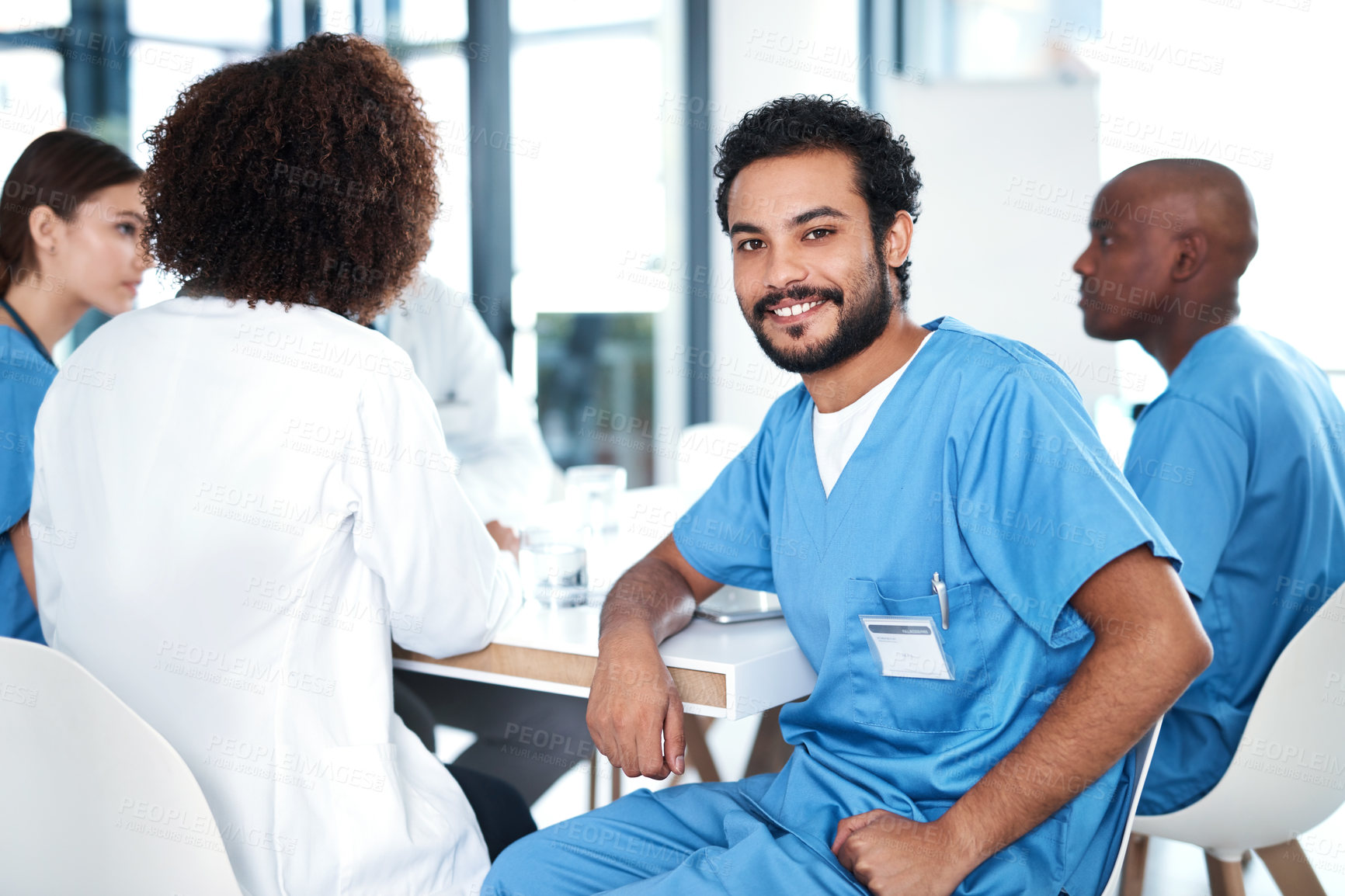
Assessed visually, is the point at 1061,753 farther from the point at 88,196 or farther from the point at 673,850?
the point at 88,196

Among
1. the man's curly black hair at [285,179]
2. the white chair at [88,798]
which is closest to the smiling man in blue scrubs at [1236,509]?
the man's curly black hair at [285,179]

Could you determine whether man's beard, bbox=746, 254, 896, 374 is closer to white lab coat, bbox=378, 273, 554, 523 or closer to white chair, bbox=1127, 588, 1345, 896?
white chair, bbox=1127, 588, 1345, 896

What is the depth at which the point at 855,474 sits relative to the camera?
125 centimetres

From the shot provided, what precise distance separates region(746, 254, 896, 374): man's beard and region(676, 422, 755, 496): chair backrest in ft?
4.83

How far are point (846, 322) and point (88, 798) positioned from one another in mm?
933

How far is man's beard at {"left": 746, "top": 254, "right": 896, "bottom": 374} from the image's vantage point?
1.32 m

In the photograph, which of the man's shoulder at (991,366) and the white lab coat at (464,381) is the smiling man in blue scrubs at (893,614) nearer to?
the man's shoulder at (991,366)

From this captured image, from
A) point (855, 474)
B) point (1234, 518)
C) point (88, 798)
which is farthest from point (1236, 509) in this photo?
point (88, 798)

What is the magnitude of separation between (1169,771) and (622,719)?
2.76 feet

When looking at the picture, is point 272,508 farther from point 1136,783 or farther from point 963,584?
point 1136,783

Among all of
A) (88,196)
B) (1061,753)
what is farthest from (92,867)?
(88,196)

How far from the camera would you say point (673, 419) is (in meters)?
4.89

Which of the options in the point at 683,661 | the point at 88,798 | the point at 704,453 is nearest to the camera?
the point at 88,798

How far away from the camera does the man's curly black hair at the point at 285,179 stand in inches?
49.6
